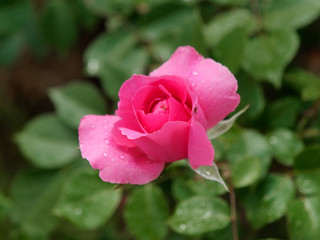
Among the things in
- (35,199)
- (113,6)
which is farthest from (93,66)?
(35,199)

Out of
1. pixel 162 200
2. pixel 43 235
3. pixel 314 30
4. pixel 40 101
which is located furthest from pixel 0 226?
pixel 314 30

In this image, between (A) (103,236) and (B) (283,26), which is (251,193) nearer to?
(B) (283,26)

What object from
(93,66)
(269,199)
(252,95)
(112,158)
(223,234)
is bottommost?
(223,234)

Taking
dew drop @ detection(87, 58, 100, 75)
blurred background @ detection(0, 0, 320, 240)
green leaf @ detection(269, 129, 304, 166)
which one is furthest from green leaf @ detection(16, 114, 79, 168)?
green leaf @ detection(269, 129, 304, 166)

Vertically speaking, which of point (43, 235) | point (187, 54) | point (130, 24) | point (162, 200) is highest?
point (187, 54)

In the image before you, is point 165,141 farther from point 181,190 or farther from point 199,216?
point 181,190

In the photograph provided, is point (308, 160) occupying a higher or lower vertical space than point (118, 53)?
lower

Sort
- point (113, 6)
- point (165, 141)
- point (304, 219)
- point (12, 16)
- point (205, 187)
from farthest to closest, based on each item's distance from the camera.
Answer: point (12, 16) → point (113, 6) → point (205, 187) → point (304, 219) → point (165, 141)
